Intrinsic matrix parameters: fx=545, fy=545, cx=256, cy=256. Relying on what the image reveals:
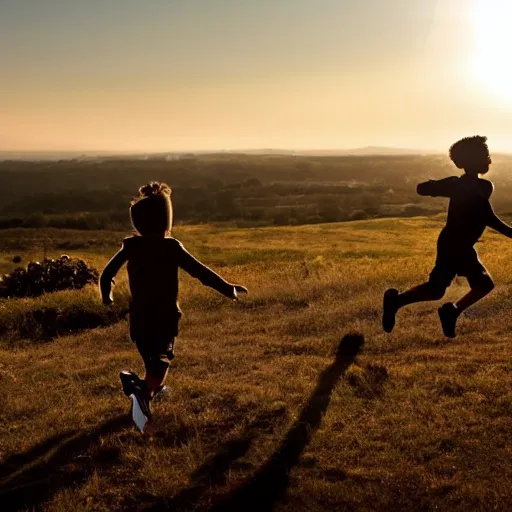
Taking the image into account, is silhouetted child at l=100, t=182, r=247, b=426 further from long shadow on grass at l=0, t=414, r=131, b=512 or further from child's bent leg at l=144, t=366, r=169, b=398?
long shadow on grass at l=0, t=414, r=131, b=512

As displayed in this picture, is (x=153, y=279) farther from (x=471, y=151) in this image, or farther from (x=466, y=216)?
(x=471, y=151)

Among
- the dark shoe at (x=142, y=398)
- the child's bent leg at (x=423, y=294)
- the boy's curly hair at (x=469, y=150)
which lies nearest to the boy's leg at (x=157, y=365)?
the dark shoe at (x=142, y=398)

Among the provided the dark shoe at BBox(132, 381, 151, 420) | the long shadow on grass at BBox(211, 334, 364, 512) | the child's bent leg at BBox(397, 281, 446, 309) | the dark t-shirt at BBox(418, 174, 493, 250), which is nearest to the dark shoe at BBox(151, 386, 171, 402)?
the dark shoe at BBox(132, 381, 151, 420)

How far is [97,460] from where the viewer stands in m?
5.37

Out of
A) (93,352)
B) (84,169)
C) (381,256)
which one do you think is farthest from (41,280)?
(84,169)

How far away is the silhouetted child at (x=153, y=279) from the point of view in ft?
18.0

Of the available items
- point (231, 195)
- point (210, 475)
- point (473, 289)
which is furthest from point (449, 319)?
point (231, 195)

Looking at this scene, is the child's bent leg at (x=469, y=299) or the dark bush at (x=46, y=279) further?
the dark bush at (x=46, y=279)

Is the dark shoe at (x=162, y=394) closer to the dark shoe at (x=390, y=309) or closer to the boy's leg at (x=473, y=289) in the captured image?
the dark shoe at (x=390, y=309)

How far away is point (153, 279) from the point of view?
5535mm

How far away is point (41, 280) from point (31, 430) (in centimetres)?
1575

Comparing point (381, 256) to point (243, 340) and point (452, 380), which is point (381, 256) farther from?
point (452, 380)

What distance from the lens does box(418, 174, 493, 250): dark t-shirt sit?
5543 millimetres

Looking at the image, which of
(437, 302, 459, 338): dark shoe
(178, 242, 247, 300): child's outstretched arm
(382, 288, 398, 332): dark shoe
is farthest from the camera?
(382, 288, 398, 332): dark shoe
